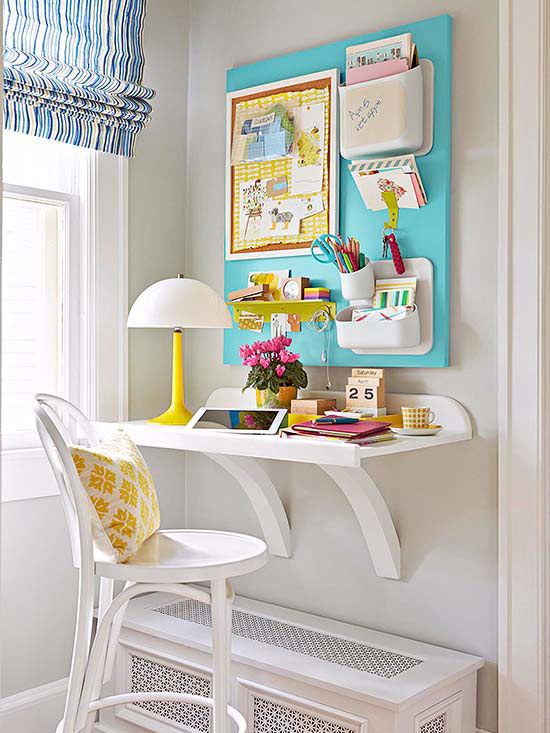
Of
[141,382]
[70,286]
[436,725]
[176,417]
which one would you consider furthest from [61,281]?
[436,725]

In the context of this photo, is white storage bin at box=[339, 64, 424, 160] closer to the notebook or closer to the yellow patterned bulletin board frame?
the yellow patterned bulletin board frame

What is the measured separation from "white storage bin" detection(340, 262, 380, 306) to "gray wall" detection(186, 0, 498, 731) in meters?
0.22

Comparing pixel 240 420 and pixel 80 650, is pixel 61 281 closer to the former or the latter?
pixel 240 420

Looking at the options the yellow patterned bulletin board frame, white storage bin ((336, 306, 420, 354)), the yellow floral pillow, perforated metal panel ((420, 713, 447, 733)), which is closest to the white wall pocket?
the yellow patterned bulletin board frame

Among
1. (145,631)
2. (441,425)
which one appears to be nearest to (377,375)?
(441,425)

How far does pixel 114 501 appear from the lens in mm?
1742

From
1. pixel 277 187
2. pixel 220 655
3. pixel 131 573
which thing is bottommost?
pixel 220 655

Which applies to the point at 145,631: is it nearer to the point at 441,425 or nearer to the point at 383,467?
the point at 383,467

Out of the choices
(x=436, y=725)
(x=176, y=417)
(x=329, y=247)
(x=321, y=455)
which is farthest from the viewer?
(x=176, y=417)

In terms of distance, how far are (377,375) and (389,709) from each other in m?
0.82

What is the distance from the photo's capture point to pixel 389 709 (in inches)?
70.9

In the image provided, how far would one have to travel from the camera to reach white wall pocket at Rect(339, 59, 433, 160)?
211 centimetres

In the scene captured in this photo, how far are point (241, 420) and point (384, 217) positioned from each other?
0.69 metres

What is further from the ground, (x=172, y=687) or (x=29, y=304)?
(x=29, y=304)
